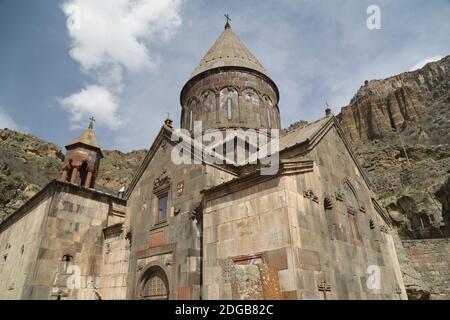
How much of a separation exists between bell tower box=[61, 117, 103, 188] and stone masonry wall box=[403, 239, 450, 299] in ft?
51.6

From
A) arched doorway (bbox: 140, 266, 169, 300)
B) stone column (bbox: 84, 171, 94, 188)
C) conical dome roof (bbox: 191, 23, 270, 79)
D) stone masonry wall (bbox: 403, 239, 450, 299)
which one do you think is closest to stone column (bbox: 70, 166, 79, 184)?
stone column (bbox: 84, 171, 94, 188)

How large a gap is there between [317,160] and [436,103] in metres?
51.1

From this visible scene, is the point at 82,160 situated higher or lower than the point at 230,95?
lower

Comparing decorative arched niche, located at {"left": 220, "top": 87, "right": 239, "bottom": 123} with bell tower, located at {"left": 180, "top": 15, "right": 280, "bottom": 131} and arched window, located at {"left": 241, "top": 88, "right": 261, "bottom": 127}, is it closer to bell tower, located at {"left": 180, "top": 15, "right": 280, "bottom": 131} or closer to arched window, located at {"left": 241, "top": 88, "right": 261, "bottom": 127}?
bell tower, located at {"left": 180, "top": 15, "right": 280, "bottom": 131}

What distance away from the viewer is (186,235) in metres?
7.24

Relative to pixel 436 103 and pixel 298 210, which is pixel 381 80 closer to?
pixel 436 103

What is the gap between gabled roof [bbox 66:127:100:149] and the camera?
11.3 meters

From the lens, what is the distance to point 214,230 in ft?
21.8

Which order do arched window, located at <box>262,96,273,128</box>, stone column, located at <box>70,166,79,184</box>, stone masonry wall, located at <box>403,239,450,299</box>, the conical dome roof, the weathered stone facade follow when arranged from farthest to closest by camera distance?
stone masonry wall, located at <box>403,239,450,299</box>
the conical dome roof
arched window, located at <box>262,96,273,128</box>
stone column, located at <box>70,166,79,184</box>
the weathered stone facade

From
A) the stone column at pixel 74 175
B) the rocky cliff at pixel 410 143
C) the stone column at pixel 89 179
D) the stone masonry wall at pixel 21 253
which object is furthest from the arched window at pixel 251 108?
the rocky cliff at pixel 410 143

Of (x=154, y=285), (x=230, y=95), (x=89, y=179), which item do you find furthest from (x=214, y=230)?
(x=230, y=95)

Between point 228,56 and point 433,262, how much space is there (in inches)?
565

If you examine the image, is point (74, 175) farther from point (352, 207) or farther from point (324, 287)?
point (352, 207)
